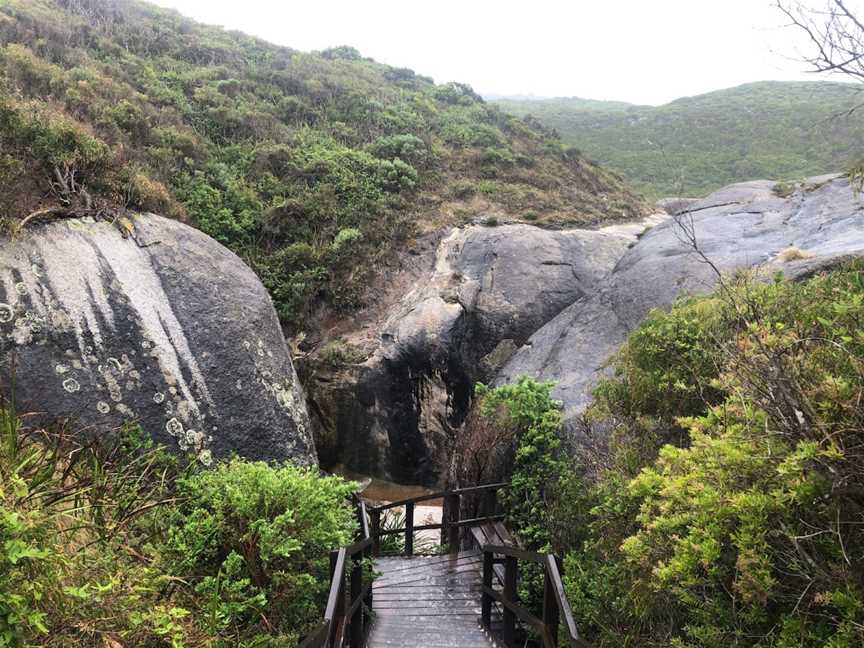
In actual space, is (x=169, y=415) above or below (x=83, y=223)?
below

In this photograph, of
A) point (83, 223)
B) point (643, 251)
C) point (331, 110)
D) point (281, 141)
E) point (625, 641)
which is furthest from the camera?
point (331, 110)

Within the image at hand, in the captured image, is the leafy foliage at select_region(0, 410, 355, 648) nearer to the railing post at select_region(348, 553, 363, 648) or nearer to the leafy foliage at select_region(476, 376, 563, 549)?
the railing post at select_region(348, 553, 363, 648)

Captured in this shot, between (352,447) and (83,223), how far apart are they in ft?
24.2

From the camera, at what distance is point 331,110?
22.4 meters

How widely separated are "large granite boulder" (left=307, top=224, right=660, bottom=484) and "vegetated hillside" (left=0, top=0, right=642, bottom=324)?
239cm

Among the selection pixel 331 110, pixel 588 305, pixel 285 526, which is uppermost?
pixel 331 110

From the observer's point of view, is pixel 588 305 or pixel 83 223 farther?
pixel 588 305

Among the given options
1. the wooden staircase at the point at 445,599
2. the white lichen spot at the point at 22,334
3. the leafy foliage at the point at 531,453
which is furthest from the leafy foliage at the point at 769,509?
the white lichen spot at the point at 22,334

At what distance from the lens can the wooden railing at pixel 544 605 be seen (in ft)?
11.7

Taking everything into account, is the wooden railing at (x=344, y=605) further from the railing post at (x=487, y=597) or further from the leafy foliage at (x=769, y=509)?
the leafy foliage at (x=769, y=509)

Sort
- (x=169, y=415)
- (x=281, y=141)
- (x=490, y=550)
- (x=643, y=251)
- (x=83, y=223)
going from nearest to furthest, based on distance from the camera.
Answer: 1. (x=490, y=550)
2. (x=169, y=415)
3. (x=83, y=223)
4. (x=643, y=251)
5. (x=281, y=141)

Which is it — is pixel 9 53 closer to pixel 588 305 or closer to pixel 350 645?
pixel 588 305

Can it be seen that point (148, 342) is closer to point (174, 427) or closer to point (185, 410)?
point (185, 410)

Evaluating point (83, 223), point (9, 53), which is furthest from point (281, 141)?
point (83, 223)
